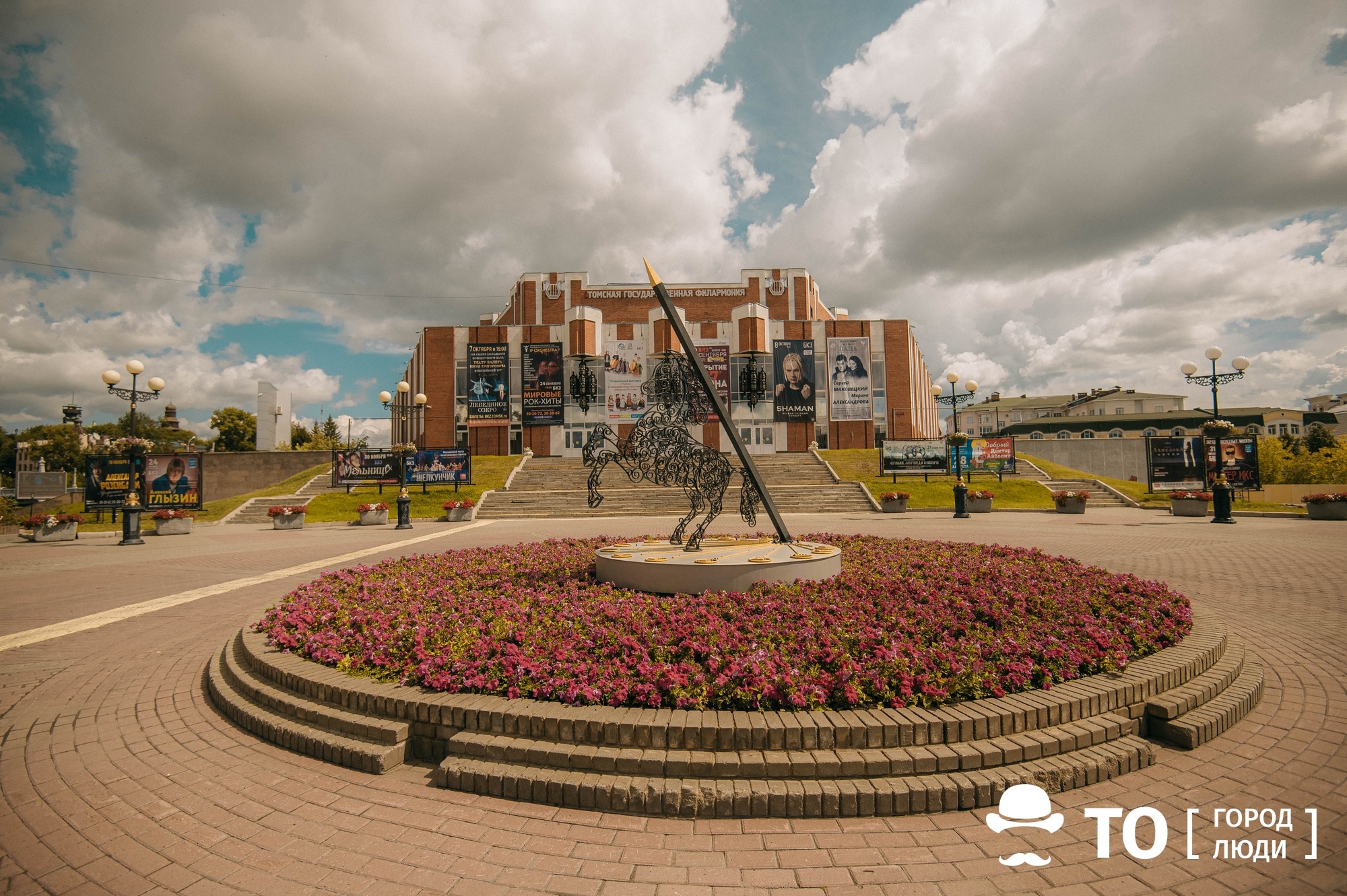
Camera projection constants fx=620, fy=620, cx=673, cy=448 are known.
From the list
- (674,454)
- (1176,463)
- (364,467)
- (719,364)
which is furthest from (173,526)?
(1176,463)

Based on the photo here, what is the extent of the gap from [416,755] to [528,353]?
46367 mm

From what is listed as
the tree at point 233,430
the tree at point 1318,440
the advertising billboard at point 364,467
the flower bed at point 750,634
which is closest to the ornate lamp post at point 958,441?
the flower bed at point 750,634

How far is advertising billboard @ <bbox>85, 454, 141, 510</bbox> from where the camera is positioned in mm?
27406

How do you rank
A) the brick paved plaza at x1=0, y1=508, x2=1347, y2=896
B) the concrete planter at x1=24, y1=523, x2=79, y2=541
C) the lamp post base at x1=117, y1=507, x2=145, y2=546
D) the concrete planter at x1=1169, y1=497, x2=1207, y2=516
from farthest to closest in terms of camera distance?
1. the concrete planter at x1=1169, y1=497, x2=1207, y2=516
2. the concrete planter at x1=24, y1=523, x2=79, y2=541
3. the lamp post base at x1=117, y1=507, x2=145, y2=546
4. the brick paved plaza at x1=0, y1=508, x2=1347, y2=896

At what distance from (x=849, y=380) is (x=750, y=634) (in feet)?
155

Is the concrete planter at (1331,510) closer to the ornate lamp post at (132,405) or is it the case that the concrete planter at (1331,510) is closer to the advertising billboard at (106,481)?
the ornate lamp post at (132,405)

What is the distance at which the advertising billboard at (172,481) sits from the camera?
28.9 meters

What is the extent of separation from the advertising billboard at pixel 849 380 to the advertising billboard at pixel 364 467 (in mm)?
32588

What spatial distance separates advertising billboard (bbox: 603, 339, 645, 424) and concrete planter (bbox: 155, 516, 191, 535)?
29418mm

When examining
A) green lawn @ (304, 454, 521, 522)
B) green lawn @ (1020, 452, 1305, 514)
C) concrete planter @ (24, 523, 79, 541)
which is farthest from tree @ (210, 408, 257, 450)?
green lawn @ (1020, 452, 1305, 514)

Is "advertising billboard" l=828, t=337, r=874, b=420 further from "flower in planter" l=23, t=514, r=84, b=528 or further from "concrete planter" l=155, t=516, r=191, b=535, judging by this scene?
"flower in planter" l=23, t=514, r=84, b=528

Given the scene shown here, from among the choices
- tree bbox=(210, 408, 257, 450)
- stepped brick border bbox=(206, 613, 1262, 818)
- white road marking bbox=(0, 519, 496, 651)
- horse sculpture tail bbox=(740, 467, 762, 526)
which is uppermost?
tree bbox=(210, 408, 257, 450)

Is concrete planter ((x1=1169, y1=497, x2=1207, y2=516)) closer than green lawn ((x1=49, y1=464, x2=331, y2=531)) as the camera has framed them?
Yes

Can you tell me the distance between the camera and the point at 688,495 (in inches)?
320
